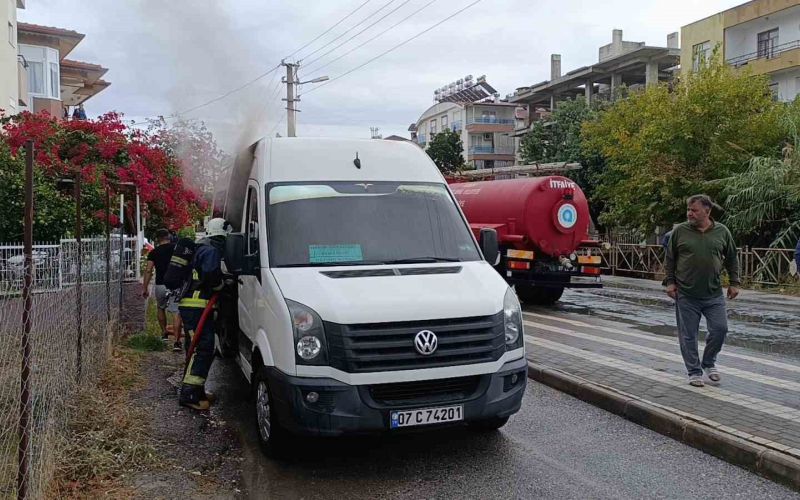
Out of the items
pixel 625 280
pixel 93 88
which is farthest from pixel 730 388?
pixel 93 88

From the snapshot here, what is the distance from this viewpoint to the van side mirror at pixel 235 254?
5.62 meters

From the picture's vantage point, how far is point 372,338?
457 centimetres

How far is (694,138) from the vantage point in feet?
71.6

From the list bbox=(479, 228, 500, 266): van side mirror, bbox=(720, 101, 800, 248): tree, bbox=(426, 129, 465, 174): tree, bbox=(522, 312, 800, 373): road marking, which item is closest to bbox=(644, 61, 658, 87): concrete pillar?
bbox=(426, 129, 465, 174): tree

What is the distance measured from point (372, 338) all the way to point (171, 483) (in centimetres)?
173

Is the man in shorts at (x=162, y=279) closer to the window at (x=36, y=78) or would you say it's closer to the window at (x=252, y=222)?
the window at (x=252, y=222)

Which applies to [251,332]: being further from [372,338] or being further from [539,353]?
[539,353]

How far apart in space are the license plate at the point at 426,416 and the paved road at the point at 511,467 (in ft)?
1.42

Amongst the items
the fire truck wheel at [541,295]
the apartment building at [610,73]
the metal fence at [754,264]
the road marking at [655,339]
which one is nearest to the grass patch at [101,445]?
the road marking at [655,339]

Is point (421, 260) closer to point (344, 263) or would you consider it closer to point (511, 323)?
point (344, 263)

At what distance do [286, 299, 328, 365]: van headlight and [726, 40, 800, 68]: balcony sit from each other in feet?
103

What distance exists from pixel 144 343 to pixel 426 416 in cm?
616

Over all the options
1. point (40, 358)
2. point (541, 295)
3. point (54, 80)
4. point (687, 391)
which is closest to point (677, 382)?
point (687, 391)

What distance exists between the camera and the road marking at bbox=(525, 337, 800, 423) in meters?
5.94
